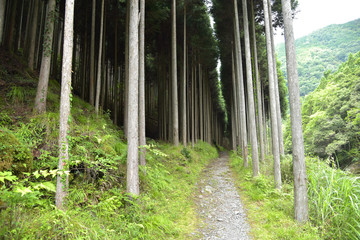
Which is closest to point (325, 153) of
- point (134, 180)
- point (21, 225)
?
point (134, 180)

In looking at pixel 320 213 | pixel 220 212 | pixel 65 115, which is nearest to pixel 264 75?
Answer: pixel 220 212

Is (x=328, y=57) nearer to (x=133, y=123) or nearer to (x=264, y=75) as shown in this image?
(x=264, y=75)

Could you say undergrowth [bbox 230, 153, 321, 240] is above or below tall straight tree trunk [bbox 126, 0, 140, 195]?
below

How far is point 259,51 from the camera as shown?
15.7m

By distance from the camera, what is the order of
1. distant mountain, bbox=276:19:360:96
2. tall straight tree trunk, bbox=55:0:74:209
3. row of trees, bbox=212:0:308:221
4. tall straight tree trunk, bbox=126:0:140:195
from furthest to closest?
distant mountain, bbox=276:19:360:96, tall straight tree trunk, bbox=126:0:140:195, row of trees, bbox=212:0:308:221, tall straight tree trunk, bbox=55:0:74:209

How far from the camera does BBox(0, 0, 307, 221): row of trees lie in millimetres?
4953

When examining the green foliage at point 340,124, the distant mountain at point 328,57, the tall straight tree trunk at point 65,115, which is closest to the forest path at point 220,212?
the tall straight tree trunk at point 65,115

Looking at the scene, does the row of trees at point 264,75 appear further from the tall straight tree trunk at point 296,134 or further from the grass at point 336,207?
the grass at point 336,207

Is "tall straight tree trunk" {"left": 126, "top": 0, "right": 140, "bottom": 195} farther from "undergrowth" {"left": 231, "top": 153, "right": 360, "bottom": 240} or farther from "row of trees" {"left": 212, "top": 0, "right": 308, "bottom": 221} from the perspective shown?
"row of trees" {"left": 212, "top": 0, "right": 308, "bottom": 221}

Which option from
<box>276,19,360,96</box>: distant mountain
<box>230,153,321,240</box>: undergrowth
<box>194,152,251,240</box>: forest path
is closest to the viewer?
<box>230,153,321,240</box>: undergrowth

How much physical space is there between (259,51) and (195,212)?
14245 mm

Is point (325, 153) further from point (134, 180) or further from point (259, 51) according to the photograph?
point (134, 180)

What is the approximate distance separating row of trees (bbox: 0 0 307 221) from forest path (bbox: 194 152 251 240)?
4.60ft

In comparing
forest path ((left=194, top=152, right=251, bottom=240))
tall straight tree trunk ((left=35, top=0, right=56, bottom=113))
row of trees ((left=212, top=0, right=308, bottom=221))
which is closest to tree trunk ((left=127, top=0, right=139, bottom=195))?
forest path ((left=194, top=152, right=251, bottom=240))
